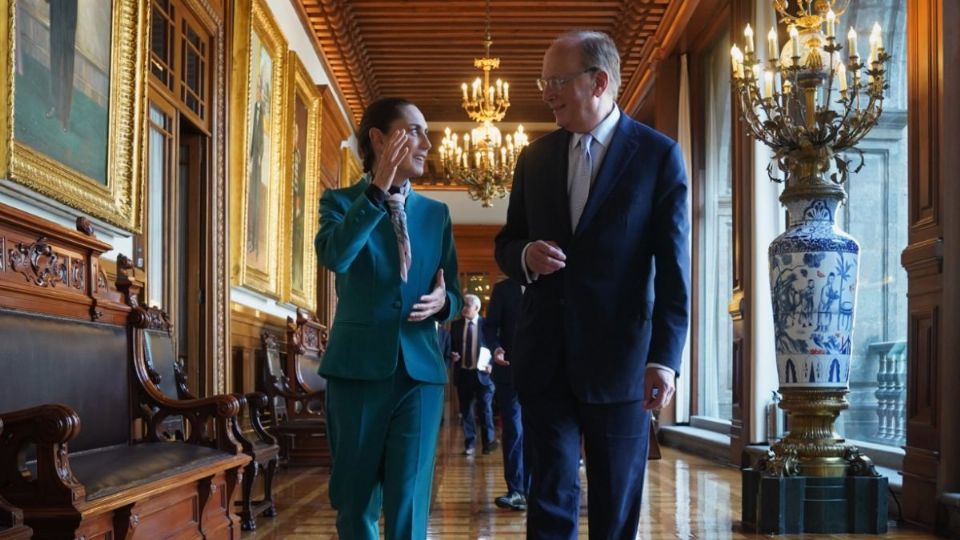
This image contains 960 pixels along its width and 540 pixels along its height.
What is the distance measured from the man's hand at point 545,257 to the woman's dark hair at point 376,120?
52 centimetres

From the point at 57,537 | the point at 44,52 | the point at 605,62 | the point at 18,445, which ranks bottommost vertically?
the point at 57,537

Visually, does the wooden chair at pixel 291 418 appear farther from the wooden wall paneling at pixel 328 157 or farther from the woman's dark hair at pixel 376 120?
the woman's dark hair at pixel 376 120

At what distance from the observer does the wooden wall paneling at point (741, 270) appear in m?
7.88

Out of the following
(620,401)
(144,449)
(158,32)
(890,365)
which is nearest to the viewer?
(620,401)

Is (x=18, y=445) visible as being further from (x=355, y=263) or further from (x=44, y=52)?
(x=44, y=52)

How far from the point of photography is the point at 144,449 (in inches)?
151

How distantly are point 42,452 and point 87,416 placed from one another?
1090mm

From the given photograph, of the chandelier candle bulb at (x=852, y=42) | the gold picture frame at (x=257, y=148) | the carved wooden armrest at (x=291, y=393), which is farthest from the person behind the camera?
the carved wooden armrest at (x=291, y=393)

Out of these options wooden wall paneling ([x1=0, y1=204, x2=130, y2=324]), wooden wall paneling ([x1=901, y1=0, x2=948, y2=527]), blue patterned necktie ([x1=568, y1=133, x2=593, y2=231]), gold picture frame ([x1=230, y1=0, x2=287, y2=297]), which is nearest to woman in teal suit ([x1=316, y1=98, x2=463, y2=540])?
blue patterned necktie ([x1=568, y1=133, x2=593, y2=231])

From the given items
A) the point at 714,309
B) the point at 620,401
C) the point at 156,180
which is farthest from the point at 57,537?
the point at 714,309

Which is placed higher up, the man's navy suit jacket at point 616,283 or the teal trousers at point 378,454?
the man's navy suit jacket at point 616,283

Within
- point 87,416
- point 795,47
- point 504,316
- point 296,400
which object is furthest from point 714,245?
point 87,416

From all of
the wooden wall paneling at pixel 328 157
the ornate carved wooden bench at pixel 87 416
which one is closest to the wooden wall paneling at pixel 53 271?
the ornate carved wooden bench at pixel 87 416

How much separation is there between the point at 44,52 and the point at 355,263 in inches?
82.4
